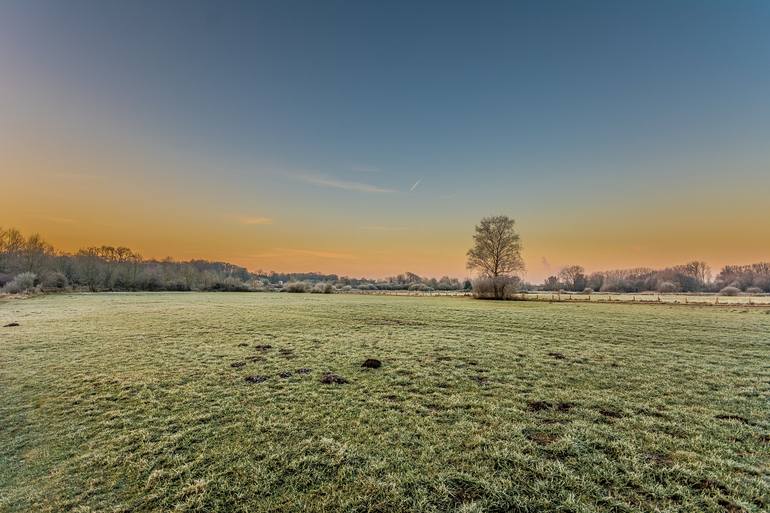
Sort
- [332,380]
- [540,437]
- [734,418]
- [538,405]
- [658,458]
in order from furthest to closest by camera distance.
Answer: [332,380] → [538,405] → [734,418] → [540,437] → [658,458]

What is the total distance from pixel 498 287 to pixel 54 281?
85.9m

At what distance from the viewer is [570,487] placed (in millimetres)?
4234

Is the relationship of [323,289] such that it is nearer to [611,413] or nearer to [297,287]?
[297,287]

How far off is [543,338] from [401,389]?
10401 mm

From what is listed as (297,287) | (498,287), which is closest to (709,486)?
(498,287)

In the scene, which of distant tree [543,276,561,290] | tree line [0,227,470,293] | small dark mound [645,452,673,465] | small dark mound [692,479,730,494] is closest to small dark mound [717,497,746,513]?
small dark mound [692,479,730,494]

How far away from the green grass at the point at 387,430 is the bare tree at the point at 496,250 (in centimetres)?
3950

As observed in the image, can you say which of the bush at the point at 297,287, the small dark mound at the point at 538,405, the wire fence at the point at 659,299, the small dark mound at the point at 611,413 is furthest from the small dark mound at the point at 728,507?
the bush at the point at 297,287

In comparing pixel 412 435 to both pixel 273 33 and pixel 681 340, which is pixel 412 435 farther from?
pixel 273 33

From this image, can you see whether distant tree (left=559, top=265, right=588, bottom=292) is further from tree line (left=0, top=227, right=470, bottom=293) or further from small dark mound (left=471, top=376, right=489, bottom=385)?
small dark mound (left=471, top=376, right=489, bottom=385)

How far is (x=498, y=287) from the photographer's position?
48938 millimetres

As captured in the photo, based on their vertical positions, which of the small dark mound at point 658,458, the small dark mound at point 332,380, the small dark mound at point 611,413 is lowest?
the small dark mound at point 332,380

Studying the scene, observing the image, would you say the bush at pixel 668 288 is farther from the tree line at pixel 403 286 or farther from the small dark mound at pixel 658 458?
the small dark mound at pixel 658 458

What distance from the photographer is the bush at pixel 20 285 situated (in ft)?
172
